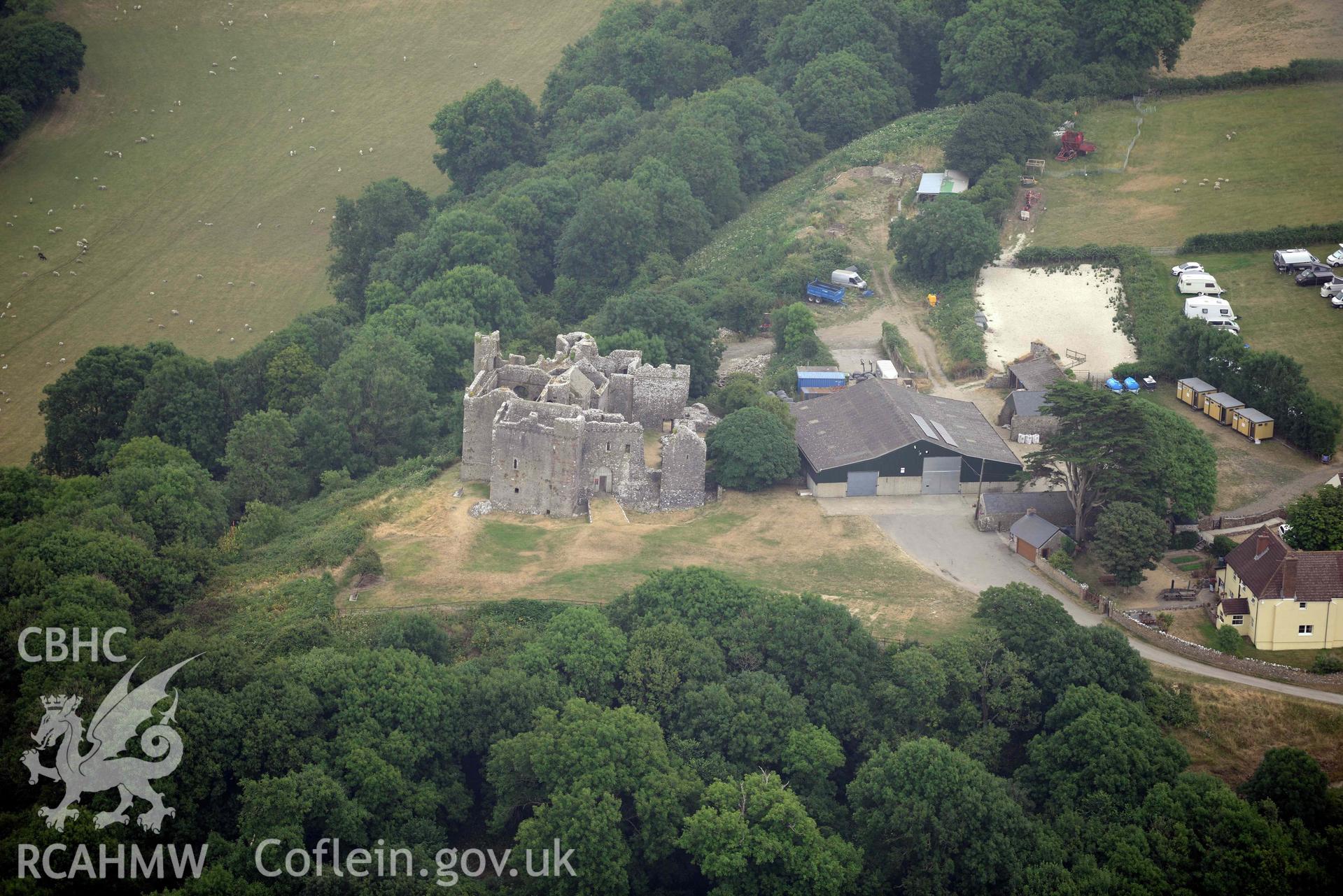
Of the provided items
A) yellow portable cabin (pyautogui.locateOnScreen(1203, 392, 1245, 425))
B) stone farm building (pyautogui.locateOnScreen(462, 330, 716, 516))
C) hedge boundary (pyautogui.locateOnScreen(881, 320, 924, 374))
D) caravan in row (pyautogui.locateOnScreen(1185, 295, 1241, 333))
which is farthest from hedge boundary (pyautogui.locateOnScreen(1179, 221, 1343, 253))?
stone farm building (pyautogui.locateOnScreen(462, 330, 716, 516))

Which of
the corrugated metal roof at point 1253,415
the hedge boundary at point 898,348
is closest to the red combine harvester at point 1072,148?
the hedge boundary at point 898,348

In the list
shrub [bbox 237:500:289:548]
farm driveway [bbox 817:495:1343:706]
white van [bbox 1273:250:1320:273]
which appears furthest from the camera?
white van [bbox 1273:250:1320:273]

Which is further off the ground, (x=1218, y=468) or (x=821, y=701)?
(x=1218, y=468)

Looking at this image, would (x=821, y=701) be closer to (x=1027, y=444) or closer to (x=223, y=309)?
(x=1027, y=444)

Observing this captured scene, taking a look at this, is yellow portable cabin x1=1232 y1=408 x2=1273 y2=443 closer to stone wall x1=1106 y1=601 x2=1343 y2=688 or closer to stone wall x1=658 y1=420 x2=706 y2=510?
stone wall x1=1106 y1=601 x2=1343 y2=688

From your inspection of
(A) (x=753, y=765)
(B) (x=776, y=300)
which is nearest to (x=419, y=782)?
(A) (x=753, y=765)

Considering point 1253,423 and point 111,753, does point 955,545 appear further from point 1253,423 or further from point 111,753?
point 111,753
